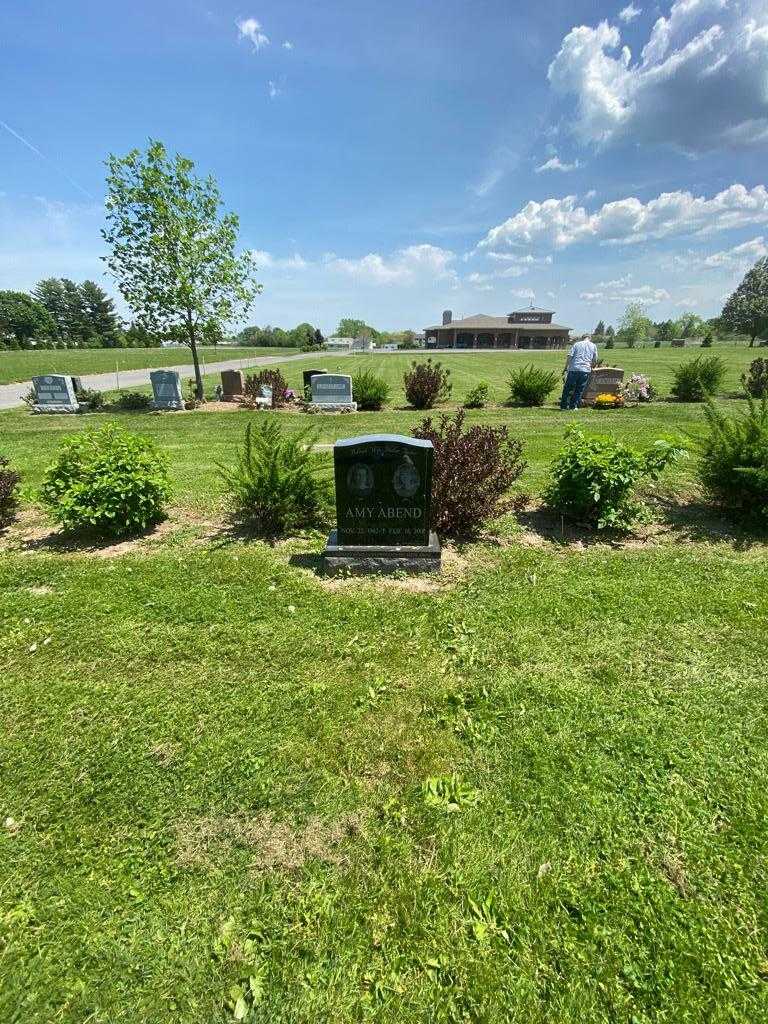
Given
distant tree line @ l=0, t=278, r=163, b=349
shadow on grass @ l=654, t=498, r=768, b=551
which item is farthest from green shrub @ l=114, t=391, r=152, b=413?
distant tree line @ l=0, t=278, r=163, b=349

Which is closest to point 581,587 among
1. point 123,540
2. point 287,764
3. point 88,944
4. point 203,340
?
point 287,764

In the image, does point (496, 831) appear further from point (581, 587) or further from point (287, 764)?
point (581, 587)

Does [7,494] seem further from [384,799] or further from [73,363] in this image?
[73,363]

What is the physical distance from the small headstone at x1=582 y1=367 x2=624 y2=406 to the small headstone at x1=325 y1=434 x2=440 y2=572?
11711mm

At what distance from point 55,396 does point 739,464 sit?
16993 mm

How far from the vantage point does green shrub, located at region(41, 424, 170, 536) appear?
4.83m

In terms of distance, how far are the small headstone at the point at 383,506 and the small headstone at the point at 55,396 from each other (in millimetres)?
13798

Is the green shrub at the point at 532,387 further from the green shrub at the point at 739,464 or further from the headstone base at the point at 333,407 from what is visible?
the green shrub at the point at 739,464

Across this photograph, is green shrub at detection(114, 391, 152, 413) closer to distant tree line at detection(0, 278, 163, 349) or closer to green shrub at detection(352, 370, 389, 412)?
green shrub at detection(352, 370, 389, 412)

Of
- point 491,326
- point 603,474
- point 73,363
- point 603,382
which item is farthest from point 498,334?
point 603,474

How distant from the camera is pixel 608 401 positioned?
43.7 ft

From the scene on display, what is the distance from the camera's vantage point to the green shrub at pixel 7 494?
209 inches

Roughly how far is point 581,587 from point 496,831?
8.34 feet

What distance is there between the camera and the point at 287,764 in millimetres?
2498
